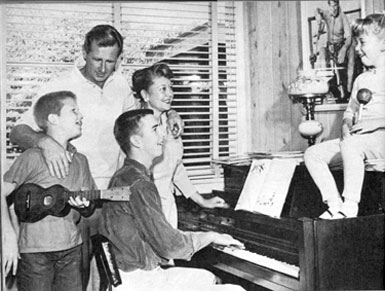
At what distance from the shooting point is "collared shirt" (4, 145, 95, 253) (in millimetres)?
1730

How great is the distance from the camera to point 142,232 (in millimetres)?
1667

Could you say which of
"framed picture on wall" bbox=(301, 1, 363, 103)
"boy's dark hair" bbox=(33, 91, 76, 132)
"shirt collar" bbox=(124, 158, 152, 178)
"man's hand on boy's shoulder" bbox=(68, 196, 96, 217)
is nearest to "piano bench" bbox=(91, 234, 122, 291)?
"man's hand on boy's shoulder" bbox=(68, 196, 96, 217)

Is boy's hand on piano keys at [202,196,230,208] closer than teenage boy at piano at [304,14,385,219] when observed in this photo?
No

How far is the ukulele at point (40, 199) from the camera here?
5.67ft

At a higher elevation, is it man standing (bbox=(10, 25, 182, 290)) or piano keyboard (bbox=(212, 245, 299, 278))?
man standing (bbox=(10, 25, 182, 290))

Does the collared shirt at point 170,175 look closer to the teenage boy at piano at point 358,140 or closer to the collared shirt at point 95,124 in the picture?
the collared shirt at point 95,124

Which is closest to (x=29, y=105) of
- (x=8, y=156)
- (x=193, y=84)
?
(x=8, y=156)

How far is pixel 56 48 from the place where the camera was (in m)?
1.81

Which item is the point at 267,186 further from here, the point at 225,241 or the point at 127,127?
the point at 127,127

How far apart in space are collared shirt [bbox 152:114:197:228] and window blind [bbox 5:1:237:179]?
37 millimetres

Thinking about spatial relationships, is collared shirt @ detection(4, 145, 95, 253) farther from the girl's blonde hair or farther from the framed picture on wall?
the girl's blonde hair

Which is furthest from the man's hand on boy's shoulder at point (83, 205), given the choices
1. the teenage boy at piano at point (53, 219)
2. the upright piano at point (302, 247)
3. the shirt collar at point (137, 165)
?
the upright piano at point (302, 247)

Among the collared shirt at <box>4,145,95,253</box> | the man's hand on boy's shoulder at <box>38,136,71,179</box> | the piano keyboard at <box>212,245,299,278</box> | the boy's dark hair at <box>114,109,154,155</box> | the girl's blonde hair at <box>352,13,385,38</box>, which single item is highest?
the girl's blonde hair at <box>352,13,385,38</box>

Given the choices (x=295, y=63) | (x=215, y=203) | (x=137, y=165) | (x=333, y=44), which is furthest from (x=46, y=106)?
(x=333, y=44)
